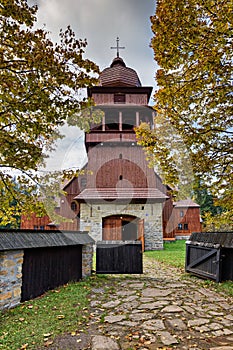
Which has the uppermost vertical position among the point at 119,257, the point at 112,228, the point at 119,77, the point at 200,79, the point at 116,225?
the point at 119,77

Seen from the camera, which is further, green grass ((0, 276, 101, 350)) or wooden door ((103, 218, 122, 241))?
wooden door ((103, 218, 122, 241))

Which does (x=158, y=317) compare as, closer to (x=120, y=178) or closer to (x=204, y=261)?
(x=204, y=261)

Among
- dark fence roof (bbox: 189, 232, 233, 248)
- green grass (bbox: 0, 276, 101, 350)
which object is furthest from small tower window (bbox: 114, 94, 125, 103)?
green grass (bbox: 0, 276, 101, 350)

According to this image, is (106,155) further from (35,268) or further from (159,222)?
(35,268)

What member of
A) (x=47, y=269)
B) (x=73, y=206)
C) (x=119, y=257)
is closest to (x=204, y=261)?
(x=119, y=257)

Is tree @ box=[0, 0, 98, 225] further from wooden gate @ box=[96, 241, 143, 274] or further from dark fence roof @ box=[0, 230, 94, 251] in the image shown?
wooden gate @ box=[96, 241, 143, 274]

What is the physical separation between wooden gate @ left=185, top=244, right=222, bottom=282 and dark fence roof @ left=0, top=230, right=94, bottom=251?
3531 millimetres

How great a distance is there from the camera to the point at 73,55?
5.44 m

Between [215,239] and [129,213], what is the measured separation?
9.96 m

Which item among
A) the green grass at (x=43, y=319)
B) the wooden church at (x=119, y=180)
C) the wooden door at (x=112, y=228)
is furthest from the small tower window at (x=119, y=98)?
the green grass at (x=43, y=319)

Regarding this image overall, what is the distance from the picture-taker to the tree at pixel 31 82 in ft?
16.3

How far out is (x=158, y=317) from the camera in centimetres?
434

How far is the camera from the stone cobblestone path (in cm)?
339

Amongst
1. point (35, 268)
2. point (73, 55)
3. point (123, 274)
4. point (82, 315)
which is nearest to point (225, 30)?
point (73, 55)
